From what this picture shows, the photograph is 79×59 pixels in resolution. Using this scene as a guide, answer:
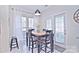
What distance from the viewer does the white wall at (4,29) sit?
153cm

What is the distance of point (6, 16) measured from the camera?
154cm

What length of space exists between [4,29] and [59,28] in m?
0.82

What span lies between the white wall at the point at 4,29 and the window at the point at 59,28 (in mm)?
733

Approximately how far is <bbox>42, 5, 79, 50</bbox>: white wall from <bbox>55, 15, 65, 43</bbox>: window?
6cm

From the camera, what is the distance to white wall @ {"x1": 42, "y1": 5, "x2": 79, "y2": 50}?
152cm

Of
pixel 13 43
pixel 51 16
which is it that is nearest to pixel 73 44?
pixel 51 16

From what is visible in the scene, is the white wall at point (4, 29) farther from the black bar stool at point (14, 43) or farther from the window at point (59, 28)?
the window at point (59, 28)

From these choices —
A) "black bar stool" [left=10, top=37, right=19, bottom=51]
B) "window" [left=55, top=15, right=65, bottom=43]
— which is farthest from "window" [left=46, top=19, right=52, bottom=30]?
"black bar stool" [left=10, top=37, right=19, bottom=51]

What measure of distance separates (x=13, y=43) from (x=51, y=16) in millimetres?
695

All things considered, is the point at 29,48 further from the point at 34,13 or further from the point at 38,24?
the point at 34,13

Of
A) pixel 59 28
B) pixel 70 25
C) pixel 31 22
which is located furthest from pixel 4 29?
pixel 70 25

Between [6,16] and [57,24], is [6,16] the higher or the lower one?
the higher one

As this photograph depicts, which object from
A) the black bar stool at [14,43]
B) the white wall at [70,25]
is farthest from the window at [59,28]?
the black bar stool at [14,43]

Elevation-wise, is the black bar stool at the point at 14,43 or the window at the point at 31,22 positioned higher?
the window at the point at 31,22
